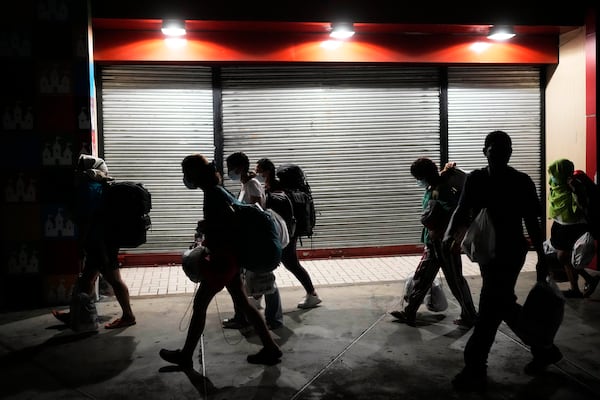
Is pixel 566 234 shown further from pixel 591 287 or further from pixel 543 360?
pixel 543 360

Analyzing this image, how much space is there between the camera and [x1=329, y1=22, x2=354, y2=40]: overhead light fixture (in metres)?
8.99

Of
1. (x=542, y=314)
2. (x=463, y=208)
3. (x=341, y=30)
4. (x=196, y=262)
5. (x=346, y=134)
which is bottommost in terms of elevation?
(x=542, y=314)

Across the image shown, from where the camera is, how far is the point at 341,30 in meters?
9.10

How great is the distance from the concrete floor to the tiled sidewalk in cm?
107

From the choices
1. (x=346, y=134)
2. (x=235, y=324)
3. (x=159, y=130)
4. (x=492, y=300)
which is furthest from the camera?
(x=346, y=134)

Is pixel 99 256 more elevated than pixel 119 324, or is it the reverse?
pixel 99 256

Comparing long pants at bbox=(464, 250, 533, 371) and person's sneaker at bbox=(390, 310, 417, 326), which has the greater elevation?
long pants at bbox=(464, 250, 533, 371)

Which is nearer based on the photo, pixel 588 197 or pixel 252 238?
pixel 252 238

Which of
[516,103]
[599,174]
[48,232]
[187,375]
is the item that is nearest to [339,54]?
[516,103]

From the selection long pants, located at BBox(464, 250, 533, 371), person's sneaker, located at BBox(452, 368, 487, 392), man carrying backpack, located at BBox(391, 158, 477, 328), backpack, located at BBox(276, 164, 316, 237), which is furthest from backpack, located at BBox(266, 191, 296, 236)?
person's sneaker, located at BBox(452, 368, 487, 392)

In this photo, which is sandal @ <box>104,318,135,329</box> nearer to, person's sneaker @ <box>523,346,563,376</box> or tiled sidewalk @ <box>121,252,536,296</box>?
tiled sidewalk @ <box>121,252,536,296</box>

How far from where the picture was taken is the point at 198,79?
31.6 feet

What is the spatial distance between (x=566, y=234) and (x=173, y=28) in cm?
578

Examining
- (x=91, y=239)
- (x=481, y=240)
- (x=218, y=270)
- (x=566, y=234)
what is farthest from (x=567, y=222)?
(x=91, y=239)
